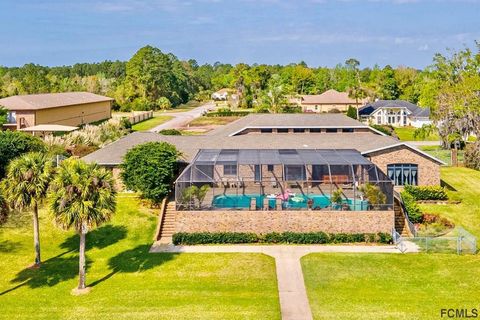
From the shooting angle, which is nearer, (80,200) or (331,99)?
(80,200)

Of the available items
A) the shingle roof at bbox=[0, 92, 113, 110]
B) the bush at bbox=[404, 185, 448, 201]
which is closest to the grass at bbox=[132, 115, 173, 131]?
the shingle roof at bbox=[0, 92, 113, 110]

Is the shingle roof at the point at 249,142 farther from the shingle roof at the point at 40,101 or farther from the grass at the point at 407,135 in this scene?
the grass at the point at 407,135

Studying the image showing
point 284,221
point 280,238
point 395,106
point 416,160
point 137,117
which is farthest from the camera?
point 395,106

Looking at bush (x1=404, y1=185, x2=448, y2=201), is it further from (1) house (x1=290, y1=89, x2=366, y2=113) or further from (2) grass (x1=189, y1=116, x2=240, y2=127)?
(1) house (x1=290, y1=89, x2=366, y2=113)

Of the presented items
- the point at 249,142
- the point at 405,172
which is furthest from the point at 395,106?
the point at 249,142

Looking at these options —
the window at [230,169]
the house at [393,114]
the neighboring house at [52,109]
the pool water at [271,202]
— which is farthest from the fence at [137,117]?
the pool water at [271,202]

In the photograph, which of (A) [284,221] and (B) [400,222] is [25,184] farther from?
(B) [400,222]

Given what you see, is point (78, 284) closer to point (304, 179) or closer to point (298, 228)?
point (298, 228)
